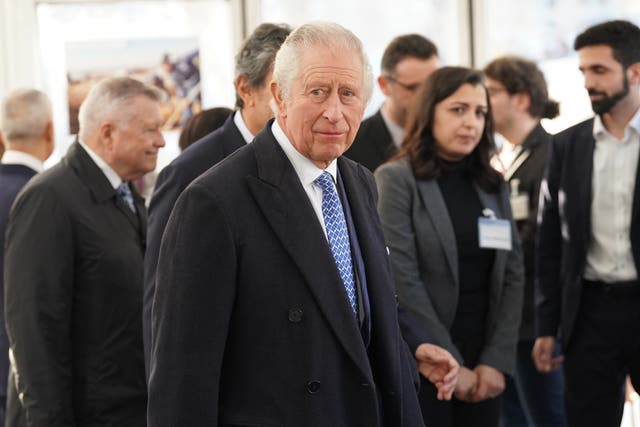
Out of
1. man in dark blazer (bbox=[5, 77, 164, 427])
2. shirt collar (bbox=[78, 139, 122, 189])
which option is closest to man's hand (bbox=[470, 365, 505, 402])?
man in dark blazer (bbox=[5, 77, 164, 427])

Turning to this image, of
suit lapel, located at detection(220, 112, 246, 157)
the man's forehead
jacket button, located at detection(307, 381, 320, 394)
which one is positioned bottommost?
jacket button, located at detection(307, 381, 320, 394)

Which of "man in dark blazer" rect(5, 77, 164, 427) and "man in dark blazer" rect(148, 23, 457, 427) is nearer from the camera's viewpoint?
"man in dark blazer" rect(148, 23, 457, 427)

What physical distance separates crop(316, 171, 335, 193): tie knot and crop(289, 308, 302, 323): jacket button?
0.96ft

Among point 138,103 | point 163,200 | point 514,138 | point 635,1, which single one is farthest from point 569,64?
point 163,200

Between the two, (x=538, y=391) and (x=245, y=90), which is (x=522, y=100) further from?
(x=245, y=90)

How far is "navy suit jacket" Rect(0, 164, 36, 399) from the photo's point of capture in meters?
3.90

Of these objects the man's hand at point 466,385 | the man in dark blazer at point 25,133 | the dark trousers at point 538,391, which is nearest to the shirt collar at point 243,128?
the man's hand at point 466,385

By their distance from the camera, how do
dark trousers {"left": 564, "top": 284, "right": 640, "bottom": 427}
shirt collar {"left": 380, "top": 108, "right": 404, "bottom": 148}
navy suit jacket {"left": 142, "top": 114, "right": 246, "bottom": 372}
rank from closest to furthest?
navy suit jacket {"left": 142, "top": 114, "right": 246, "bottom": 372} → dark trousers {"left": 564, "top": 284, "right": 640, "bottom": 427} → shirt collar {"left": 380, "top": 108, "right": 404, "bottom": 148}

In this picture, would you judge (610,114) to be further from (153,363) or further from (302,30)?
(153,363)

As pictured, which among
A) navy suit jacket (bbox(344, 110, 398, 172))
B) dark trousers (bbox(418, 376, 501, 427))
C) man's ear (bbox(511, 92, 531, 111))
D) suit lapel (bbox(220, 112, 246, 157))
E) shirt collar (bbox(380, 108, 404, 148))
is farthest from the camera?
man's ear (bbox(511, 92, 531, 111))

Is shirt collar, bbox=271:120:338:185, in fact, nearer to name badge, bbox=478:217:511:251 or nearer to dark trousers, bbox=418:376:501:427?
dark trousers, bbox=418:376:501:427

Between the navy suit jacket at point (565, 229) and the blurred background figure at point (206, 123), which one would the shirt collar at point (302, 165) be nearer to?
the blurred background figure at point (206, 123)

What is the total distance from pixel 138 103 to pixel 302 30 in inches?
59.7

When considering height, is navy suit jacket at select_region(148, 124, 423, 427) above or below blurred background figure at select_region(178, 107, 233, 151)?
below
